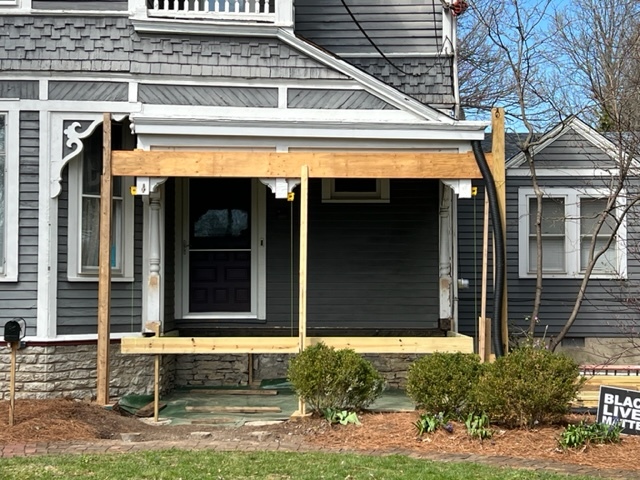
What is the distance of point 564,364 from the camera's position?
7723 mm

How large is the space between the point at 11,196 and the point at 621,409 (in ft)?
24.1

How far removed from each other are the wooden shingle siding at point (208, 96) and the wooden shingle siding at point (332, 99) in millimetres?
291

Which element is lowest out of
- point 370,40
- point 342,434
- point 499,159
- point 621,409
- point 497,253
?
point 342,434

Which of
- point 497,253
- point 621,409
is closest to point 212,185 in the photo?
point 497,253

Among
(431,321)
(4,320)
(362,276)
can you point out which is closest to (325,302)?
(362,276)

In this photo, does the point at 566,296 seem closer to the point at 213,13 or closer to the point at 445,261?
the point at 445,261

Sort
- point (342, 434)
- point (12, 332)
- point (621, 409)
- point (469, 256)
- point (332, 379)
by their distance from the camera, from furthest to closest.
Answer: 1. point (469, 256)
2. point (332, 379)
3. point (12, 332)
4. point (342, 434)
5. point (621, 409)

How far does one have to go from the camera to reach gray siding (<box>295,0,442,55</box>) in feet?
40.6

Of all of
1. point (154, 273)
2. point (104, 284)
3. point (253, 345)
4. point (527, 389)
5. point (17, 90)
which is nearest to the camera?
point (527, 389)

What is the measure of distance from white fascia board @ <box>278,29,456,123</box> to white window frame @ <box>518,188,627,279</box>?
168 inches

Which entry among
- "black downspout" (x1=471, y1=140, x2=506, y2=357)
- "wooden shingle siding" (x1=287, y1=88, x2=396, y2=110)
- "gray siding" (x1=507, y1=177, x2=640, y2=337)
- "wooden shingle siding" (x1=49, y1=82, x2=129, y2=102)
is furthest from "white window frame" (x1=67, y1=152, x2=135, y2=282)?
"gray siding" (x1=507, y1=177, x2=640, y2=337)

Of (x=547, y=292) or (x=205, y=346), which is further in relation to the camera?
(x=547, y=292)

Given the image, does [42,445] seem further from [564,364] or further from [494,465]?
[564,364]

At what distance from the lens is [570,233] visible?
13852mm
